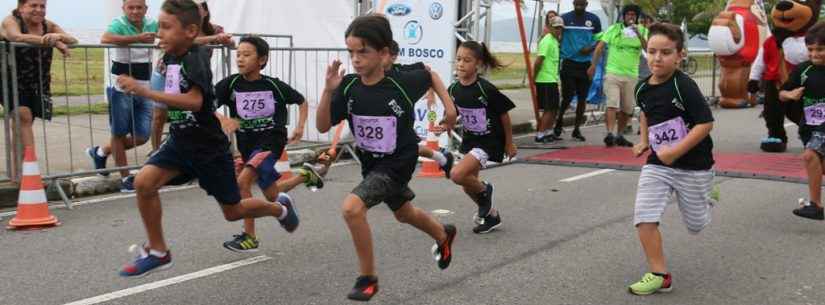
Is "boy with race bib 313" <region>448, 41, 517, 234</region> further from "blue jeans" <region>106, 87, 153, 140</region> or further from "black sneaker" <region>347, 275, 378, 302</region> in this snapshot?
"blue jeans" <region>106, 87, 153, 140</region>

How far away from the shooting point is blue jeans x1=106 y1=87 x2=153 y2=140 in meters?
8.12

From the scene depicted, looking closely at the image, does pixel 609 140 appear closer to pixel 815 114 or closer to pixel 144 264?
pixel 815 114

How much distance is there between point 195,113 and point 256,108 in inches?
47.2

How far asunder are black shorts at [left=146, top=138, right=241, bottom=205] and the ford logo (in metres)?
5.96

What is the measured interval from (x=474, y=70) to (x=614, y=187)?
259cm

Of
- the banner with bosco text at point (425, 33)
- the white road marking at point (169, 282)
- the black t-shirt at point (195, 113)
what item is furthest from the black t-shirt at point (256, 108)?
the banner with bosco text at point (425, 33)

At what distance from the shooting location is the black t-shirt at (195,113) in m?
4.58

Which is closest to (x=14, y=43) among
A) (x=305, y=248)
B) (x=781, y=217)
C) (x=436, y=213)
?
(x=305, y=248)

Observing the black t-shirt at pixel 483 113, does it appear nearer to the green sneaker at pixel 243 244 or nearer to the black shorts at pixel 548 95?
the green sneaker at pixel 243 244

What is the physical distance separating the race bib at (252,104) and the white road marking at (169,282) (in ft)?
3.15

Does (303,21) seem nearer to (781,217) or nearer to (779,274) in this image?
(781,217)

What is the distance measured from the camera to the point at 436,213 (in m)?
7.16

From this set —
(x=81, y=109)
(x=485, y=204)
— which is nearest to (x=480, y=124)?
(x=485, y=204)

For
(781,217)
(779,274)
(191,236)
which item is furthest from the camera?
(781,217)
